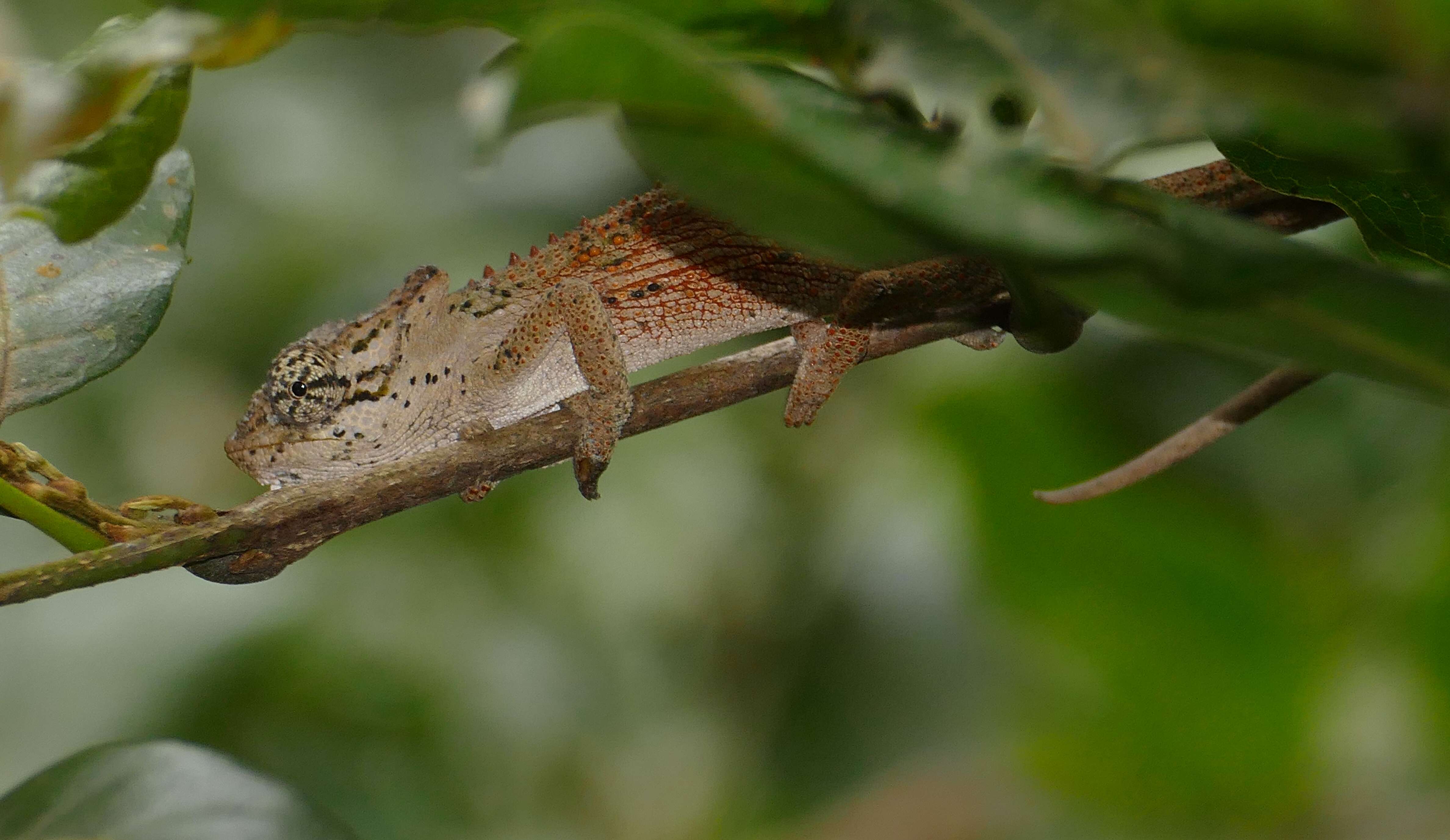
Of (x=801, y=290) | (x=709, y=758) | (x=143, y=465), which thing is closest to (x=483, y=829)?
(x=709, y=758)

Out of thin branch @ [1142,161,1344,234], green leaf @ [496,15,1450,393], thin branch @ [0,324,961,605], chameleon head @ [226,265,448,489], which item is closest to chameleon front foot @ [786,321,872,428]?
thin branch @ [0,324,961,605]

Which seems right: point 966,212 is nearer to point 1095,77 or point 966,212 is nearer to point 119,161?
point 1095,77

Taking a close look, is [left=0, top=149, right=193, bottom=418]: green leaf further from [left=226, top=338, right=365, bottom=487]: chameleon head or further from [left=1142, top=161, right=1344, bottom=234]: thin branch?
[left=1142, top=161, right=1344, bottom=234]: thin branch

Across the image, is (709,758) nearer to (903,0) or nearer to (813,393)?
(813,393)

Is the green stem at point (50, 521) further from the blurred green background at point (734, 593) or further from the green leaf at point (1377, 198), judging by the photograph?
the blurred green background at point (734, 593)

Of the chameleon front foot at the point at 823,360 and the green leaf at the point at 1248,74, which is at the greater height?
the green leaf at the point at 1248,74

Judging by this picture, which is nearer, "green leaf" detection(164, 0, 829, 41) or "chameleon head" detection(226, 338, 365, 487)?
"green leaf" detection(164, 0, 829, 41)

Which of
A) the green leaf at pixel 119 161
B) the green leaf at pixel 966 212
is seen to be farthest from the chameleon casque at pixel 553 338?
the green leaf at pixel 966 212
